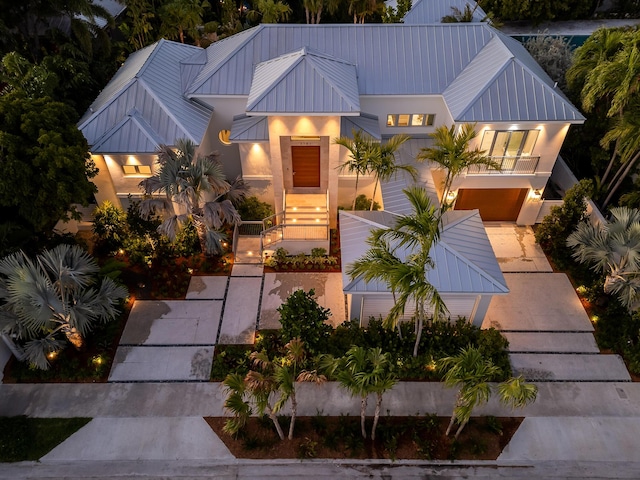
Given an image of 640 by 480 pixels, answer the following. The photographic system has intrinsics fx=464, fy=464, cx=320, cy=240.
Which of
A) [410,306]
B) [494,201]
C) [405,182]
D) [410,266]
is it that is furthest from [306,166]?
[410,266]

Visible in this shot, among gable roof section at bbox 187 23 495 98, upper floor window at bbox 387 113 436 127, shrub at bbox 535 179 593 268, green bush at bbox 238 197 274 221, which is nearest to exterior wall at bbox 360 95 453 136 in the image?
upper floor window at bbox 387 113 436 127

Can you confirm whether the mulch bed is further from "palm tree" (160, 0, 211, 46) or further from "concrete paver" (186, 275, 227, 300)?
"palm tree" (160, 0, 211, 46)

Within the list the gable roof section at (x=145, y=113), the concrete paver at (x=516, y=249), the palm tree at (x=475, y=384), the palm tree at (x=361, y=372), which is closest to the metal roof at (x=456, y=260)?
the palm tree at (x=361, y=372)

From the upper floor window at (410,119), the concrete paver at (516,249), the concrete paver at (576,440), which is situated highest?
the upper floor window at (410,119)

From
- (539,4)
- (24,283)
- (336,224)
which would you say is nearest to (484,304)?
(336,224)

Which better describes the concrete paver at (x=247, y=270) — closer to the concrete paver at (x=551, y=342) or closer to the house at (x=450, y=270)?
the house at (x=450, y=270)
